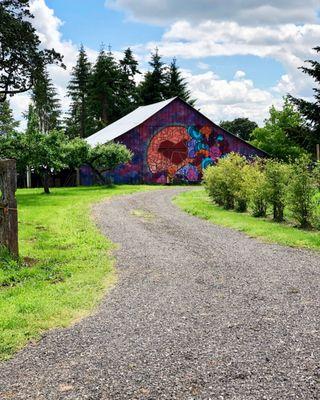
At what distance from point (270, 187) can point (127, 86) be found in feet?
187

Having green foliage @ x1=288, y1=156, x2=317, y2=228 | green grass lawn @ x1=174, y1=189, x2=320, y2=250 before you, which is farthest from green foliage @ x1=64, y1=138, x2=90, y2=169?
green foliage @ x1=288, y1=156, x2=317, y2=228

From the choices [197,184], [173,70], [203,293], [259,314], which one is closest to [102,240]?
[203,293]

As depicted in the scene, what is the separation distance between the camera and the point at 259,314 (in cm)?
619

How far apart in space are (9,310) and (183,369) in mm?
2951

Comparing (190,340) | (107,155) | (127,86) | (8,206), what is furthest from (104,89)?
(190,340)

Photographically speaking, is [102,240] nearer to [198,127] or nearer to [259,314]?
[259,314]

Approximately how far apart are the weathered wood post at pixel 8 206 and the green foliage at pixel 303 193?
336 inches

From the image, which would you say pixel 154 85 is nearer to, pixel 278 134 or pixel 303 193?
pixel 278 134

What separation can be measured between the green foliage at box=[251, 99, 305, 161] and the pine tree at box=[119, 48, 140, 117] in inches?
772

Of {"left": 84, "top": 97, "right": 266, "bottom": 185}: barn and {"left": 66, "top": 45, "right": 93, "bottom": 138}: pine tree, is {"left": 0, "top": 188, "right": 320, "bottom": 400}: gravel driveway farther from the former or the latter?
{"left": 66, "top": 45, "right": 93, "bottom": 138}: pine tree

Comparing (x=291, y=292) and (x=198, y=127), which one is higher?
(x=198, y=127)

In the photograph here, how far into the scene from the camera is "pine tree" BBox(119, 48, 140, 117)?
6806cm

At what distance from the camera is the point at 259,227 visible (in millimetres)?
14156

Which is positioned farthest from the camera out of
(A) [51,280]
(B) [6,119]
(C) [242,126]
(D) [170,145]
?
(C) [242,126]
